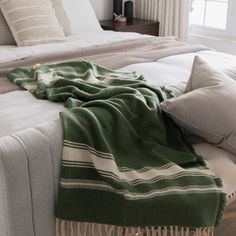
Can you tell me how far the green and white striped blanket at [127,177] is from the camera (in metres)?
1.36

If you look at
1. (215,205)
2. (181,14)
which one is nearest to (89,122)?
(215,205)

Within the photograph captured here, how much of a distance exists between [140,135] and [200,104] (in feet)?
0.85

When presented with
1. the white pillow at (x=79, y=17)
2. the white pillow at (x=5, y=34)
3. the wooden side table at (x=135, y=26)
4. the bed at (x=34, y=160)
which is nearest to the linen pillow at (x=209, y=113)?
the bed at (x=34, y=160)

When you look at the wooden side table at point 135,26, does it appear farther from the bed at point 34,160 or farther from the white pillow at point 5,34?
the bed at point 34,160

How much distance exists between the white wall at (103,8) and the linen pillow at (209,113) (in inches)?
96.2

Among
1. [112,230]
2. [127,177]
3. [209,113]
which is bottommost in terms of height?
[112,230]

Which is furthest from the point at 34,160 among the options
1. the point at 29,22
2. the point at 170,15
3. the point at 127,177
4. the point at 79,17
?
the point at 170,15

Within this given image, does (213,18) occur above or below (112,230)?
above

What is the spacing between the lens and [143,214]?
1359mm

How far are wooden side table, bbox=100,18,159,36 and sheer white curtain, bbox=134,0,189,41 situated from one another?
8 cm

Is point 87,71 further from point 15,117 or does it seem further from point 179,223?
point 179,223

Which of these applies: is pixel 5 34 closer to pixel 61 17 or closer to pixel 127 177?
pixel 61 17

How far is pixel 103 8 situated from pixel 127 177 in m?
2.83

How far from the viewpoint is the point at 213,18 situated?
3912 millimetres
